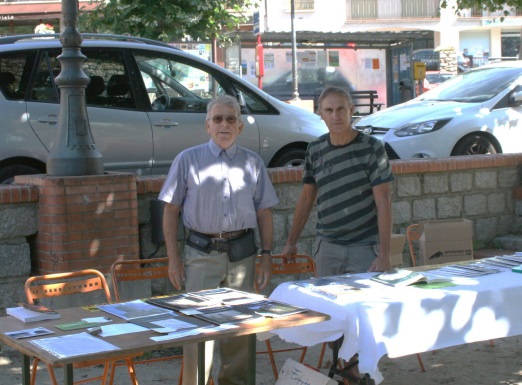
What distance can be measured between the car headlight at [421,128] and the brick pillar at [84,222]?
496 centimetres

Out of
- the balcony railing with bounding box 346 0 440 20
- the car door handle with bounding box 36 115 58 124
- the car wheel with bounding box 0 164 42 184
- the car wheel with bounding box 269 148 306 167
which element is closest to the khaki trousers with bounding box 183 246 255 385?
the car wheel with bounding box 0 164 42 184

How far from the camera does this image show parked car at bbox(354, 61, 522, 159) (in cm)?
1002

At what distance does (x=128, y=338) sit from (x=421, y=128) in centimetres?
747

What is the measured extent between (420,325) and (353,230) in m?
1.00

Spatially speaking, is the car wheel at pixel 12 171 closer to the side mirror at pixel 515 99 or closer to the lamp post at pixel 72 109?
the lamp post at pixel 72 109

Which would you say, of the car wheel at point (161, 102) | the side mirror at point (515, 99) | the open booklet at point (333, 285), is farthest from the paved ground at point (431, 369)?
the side mirror at point (515, 99)

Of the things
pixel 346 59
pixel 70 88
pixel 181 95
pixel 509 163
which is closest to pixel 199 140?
pixel 181 95

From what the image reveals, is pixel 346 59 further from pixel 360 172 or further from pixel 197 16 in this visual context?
pixel 360 172

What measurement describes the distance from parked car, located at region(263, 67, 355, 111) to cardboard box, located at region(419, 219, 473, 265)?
17.4 m

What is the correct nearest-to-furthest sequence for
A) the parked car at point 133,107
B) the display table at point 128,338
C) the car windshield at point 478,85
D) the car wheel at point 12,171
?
1. the display table at point 128,338
2. the car wheel at point 12,171
3. the parked car at point 133,107
4. the car windshield at point 478,85

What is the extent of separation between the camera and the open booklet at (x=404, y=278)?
4113 millimetres

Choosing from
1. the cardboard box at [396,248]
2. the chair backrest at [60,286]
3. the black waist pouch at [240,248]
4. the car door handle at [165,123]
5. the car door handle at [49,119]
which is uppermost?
the car door handle at [49,119]

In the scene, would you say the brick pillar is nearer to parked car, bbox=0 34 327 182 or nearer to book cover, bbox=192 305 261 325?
parked car, bbox=0 34 327 182

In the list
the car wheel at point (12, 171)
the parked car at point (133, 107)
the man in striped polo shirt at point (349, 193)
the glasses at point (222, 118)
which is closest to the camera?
the glasses at point (222, 118)
